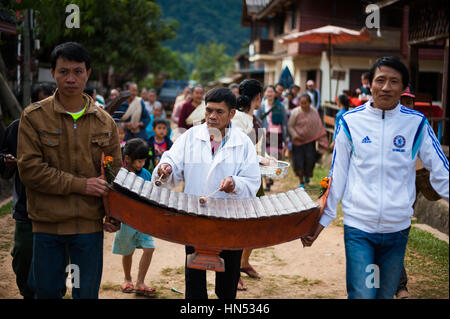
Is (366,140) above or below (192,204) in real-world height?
above

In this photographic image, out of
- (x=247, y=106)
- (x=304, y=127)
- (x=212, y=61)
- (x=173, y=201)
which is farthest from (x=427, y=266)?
(x=212, y=61)

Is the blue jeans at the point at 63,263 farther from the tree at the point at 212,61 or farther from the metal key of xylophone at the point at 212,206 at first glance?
the tree at the point at 212,61

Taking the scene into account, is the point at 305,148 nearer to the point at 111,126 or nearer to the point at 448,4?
the point at 448,4

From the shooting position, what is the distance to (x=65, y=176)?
3188 millimetres

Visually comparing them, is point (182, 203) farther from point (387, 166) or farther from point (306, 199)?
point (387, 166)

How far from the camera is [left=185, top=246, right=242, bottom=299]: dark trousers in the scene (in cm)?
384

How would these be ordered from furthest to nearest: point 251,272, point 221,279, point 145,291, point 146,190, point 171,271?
point 171,271 < point 251,272 < point 145,291 < point 221,279 < point 146,190

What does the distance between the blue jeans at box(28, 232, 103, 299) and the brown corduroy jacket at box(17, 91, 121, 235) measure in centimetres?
6

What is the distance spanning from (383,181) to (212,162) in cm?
118

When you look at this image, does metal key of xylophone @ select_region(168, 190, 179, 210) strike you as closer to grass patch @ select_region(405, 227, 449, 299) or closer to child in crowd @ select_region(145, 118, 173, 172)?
grass patch @ select_region(405, 227, 449, 299)

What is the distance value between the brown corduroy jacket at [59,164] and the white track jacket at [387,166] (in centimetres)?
160

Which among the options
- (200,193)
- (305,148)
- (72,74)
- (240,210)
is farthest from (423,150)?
(305,148)

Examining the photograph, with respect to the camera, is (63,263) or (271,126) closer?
(63,263)
